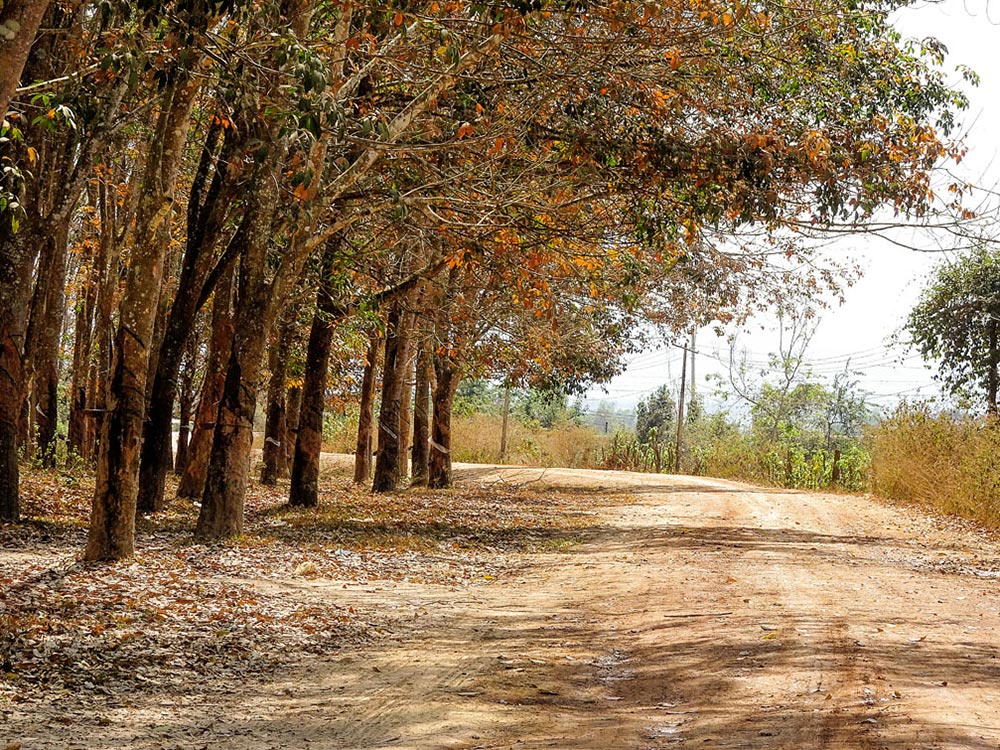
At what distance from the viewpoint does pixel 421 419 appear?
25672 mm

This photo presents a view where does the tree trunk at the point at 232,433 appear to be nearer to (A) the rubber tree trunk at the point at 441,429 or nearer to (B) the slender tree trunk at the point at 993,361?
(A) the rubber tree trunk at the point at 441,429

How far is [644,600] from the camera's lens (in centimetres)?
1093

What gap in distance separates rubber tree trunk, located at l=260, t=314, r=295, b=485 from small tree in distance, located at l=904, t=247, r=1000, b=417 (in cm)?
2157

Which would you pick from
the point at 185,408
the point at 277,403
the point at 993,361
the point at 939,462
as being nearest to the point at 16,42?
the point at 277,403

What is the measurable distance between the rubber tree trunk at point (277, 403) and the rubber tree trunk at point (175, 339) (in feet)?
16.8

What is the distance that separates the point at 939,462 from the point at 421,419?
11564mm

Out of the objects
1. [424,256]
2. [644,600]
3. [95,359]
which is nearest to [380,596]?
[644,600]

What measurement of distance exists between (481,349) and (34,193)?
550 inches

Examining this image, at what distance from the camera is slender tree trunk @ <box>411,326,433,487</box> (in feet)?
84.0

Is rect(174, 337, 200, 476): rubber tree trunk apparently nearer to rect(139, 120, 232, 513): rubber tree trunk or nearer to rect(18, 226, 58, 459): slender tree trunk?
rect(18, 226, 58, 459): slender tree trunk

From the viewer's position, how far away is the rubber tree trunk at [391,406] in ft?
74.5

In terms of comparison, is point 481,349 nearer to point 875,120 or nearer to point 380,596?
point 875,120

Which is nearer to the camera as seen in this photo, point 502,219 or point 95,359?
point 502,219

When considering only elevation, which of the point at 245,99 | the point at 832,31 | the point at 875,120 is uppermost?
the point at 832,31
